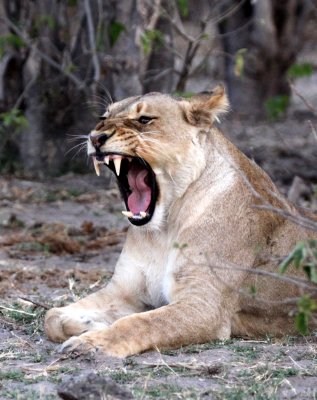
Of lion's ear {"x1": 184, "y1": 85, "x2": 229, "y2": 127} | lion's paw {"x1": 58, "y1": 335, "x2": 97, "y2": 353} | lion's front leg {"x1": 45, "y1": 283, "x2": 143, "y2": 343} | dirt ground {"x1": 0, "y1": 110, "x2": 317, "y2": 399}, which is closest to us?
dirt ground {"x1": 0, "y1": 110, "x2": 317, "y2": 399}

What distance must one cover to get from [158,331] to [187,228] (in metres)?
0.58

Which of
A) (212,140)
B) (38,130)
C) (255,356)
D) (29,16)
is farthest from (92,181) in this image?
(255,356)

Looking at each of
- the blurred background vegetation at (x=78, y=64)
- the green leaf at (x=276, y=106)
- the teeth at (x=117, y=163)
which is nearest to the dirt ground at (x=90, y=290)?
the green leaf at (x=276, y=106)

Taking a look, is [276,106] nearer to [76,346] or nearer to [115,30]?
[115,30]

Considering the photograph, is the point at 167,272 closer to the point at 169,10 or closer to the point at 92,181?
the point at 92,181

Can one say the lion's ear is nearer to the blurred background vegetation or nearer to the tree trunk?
the blurred background vegetation

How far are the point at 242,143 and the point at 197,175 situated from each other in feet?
15.5

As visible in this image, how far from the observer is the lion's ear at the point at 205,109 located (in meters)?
5.03

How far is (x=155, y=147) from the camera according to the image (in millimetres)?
4871

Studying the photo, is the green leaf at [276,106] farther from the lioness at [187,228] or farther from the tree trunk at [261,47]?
the lioness at [187,228]

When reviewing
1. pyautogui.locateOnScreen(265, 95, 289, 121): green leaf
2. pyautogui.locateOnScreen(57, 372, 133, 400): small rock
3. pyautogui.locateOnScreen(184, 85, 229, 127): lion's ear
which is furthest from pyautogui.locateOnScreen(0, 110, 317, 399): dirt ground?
pyautogui.locateOnScreen(184, 85, 229, 127): lion's ear

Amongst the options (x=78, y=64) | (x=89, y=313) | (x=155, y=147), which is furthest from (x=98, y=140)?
(x=78, y=64)

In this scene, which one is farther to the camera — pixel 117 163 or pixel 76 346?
pixel 117 163

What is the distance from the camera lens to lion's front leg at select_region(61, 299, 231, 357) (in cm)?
437
